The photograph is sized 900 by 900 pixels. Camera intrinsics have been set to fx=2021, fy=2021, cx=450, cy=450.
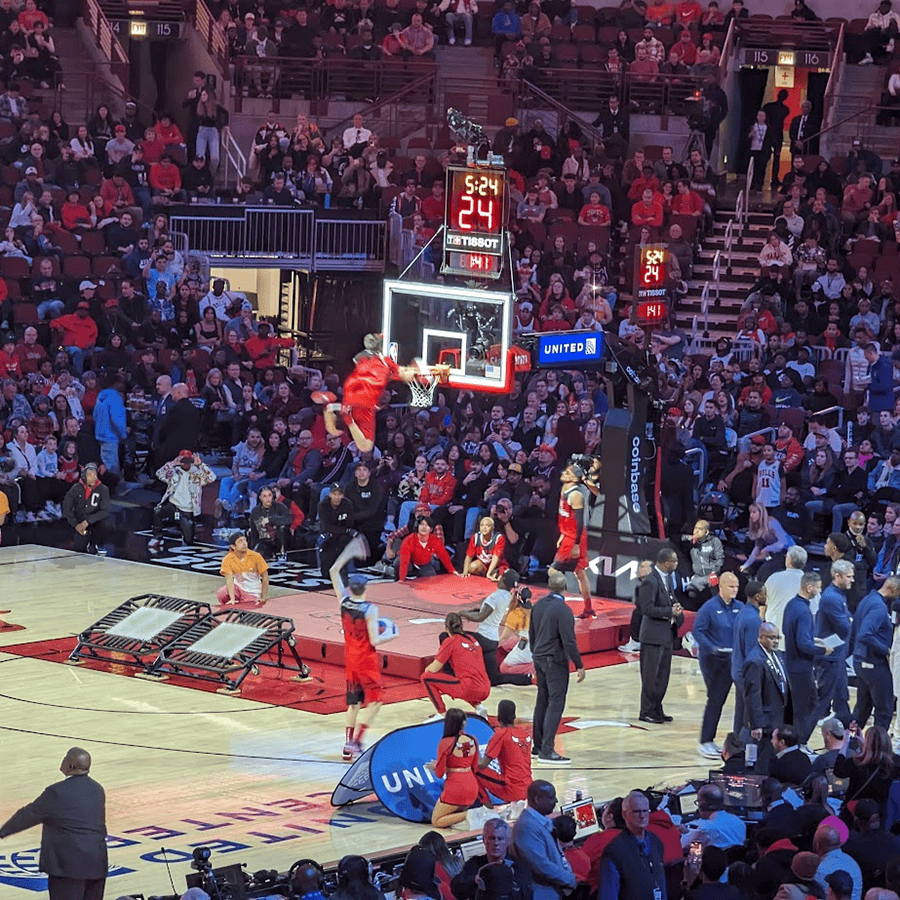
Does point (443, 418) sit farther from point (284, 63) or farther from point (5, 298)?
point (284, 63)

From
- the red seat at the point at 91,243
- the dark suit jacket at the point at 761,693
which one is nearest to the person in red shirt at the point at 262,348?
the red seat at the point at 91,243

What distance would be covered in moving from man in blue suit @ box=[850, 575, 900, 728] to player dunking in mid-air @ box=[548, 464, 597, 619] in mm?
4210

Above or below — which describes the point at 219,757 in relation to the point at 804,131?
below

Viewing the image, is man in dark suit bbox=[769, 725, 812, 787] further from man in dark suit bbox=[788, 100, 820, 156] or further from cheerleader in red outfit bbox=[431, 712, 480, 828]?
man in dark suit bbox=[788, 100, 820, 156]

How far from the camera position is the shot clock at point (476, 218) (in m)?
21.3

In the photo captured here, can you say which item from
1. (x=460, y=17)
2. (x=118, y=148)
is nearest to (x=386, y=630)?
(x=118, y=148)

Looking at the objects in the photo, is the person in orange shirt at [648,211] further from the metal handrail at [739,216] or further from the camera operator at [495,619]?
the camera operator at [495,619]

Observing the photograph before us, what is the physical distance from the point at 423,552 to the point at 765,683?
6.86 meters

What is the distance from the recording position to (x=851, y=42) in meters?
33.6

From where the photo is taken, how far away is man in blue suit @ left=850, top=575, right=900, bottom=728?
17.4 meters

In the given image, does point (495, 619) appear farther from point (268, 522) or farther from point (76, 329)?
point (76, 329)

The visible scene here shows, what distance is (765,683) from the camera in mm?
16484

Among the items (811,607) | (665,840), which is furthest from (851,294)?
(665,840)

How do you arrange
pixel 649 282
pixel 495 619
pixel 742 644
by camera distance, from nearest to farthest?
pixel 742 644
pixel 495 619
pixel 649 282
